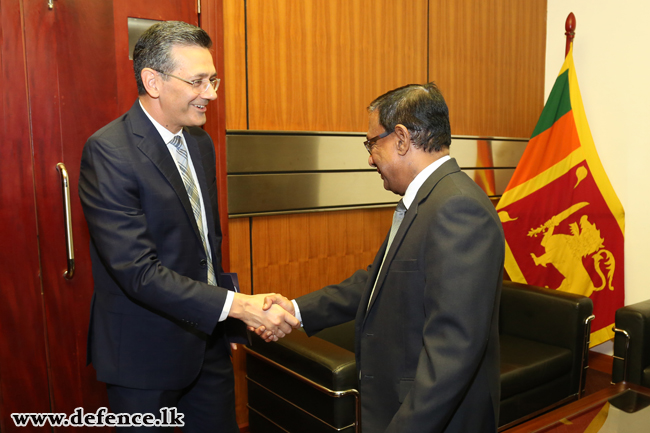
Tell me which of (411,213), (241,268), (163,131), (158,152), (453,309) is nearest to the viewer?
(453,309)

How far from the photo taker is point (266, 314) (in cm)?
204

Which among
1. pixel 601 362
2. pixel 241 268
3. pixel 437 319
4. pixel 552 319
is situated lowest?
pixel 601 362

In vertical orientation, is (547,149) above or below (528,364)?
above

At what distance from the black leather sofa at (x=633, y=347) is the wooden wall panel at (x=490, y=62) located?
64.0 inches

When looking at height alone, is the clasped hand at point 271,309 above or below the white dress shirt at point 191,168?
below

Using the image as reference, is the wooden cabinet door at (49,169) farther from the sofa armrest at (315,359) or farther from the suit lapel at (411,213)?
the suit lapel at (411,213)

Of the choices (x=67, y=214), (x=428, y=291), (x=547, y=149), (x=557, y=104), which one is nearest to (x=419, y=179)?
(x=428, y=291)

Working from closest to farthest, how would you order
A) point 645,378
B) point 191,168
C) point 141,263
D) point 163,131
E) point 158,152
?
point 141,263 < point 158,152 < point 163,131 < point 191,168 < point 645,378

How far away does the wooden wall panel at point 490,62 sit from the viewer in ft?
12.6

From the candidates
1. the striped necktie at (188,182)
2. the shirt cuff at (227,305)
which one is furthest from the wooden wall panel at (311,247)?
the shirt cuff at (227,305)

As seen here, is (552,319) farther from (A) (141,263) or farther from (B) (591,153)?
(A) (141,263)

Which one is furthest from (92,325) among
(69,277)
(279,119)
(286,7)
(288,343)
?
(286,7)

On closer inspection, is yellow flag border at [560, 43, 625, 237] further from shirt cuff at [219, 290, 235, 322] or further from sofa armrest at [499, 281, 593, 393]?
shirt cuff at [219, 290, 235, 322]

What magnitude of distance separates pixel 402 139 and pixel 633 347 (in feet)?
7.88
